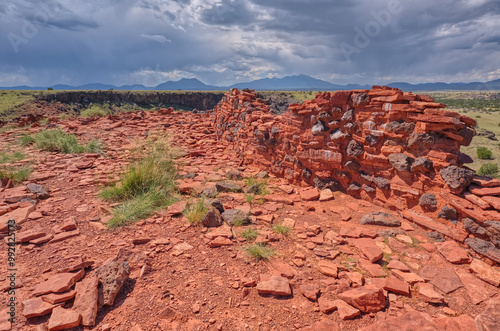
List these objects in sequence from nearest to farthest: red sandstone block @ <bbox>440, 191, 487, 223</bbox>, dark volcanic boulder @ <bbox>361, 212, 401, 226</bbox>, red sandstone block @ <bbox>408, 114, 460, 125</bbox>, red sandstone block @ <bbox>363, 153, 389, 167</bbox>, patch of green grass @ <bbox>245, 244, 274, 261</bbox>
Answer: patch of green grass @ <bbox>245, 244, 274, 261</bbox> < red sandstone block @ <bbox>440, 191, 487, 223</bbox> < red sandstone block @ <bbox>408, 114, 460, 125</bbox> < dark volcanic boulder @ <bbox>361, 212, 401, 226</bbox> < red sandstone block @ <bbox>363, 153, 389, 167</bbox>

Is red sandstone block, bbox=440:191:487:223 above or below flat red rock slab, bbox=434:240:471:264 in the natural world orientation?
above

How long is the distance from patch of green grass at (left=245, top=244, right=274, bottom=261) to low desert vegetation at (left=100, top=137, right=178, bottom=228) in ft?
5.67

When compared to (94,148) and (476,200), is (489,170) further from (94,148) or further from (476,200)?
(94,148)

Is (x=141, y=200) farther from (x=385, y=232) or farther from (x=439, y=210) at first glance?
(x=439, y=210)

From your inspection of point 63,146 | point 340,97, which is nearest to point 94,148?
point 63,146

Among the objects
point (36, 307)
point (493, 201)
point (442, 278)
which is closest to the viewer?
point (36, 307)

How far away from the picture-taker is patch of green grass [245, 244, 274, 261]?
2.88 metres

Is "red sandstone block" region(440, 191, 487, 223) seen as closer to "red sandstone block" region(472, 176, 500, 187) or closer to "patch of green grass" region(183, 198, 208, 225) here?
"red sandstone block" region(472, 176, 500, 187)

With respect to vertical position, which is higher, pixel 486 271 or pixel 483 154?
pixel 486 271

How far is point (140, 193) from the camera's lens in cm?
436

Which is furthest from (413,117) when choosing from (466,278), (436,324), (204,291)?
(204,291)

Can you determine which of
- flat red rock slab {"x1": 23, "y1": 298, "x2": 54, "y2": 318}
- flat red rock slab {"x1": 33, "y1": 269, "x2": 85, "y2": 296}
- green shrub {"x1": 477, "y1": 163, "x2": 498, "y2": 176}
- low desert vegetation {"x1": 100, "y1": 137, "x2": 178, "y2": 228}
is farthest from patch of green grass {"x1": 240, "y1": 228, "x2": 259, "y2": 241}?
green shrub {"x1": 477, "y1": 163, "x2": 498, "y2": 176}

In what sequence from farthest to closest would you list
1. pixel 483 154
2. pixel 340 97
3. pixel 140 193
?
pixel 483 154, pixel 340 97, pixel 140 193

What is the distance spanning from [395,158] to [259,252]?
2700 millimetres
